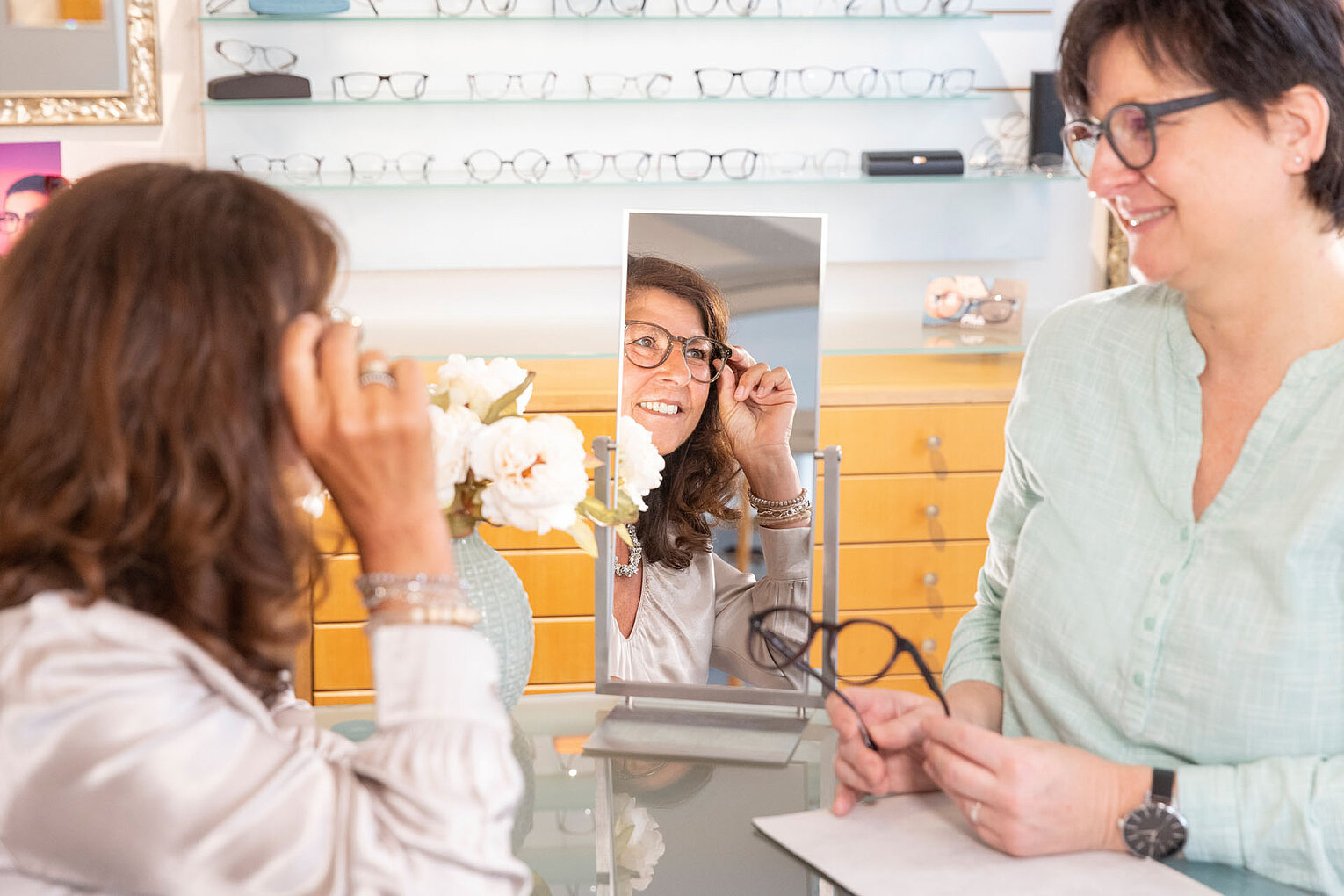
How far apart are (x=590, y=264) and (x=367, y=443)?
2880 mm

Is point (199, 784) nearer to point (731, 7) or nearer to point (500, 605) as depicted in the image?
point (500, 605)

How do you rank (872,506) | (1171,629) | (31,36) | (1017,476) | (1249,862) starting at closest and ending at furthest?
(1249,862), (1171,629), (1017,476), (872,506), (31,36)

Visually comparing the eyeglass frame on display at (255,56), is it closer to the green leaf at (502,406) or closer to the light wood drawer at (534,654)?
the light wood drawer at (534,654)

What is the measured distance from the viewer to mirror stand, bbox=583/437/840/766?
1.42 m

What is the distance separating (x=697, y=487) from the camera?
4.97 feet

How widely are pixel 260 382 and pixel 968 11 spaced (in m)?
3.25

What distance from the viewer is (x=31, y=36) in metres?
3.47

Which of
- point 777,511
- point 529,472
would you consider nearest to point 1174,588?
point 777,511

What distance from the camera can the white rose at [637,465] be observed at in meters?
1.43

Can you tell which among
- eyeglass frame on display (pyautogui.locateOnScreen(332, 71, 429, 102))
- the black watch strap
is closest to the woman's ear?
the black watch strap

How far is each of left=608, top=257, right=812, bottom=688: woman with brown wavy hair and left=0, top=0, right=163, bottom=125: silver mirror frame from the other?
2.63 metres

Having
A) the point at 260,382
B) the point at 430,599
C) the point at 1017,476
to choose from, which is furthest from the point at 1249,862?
the point at 260,382

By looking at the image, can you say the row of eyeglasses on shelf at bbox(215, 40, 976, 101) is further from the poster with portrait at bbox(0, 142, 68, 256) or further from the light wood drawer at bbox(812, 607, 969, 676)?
the light wood drawer at bbox(812, 607, 969, 676)

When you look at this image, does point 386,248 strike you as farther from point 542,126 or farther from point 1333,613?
point 1333,613
